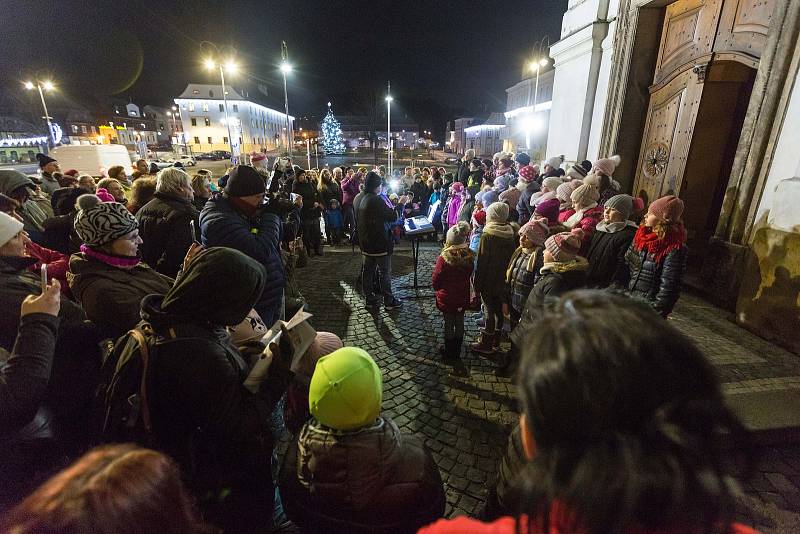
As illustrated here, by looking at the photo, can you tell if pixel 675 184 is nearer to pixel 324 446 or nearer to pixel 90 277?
pixel 324 446

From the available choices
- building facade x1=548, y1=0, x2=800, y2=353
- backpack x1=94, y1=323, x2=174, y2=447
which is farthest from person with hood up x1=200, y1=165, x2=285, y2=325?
building facade x1=548, y1=0, x2=800, y2=353

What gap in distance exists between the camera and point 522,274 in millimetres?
3740

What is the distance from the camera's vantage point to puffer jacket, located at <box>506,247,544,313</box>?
11.9 feet

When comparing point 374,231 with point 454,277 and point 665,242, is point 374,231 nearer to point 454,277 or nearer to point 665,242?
point 454,277

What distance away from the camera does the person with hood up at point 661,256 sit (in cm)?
331

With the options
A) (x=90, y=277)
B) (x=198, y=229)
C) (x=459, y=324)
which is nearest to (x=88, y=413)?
(x=90, y=277)

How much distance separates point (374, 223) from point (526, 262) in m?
2.47

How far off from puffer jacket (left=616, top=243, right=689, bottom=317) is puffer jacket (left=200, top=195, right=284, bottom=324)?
131 inches

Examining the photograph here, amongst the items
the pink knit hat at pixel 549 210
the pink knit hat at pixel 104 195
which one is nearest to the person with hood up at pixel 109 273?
the pink knit hat at pixel 104 195

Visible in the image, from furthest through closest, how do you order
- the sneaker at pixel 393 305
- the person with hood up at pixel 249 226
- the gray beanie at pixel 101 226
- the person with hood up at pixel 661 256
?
the sneaker at pixel 393 305, the person with hood up at pixel 661 256, the person with hood up at pixel 249 226, the gray beanie at pixel 101 226

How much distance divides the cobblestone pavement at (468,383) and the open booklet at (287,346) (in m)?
1.64

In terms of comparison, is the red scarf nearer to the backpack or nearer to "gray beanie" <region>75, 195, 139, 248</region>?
the backpack

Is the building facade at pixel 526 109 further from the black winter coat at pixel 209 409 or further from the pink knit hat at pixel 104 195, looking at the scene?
the black winter coat at pixel 209 409

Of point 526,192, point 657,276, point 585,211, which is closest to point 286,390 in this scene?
point 657,276
